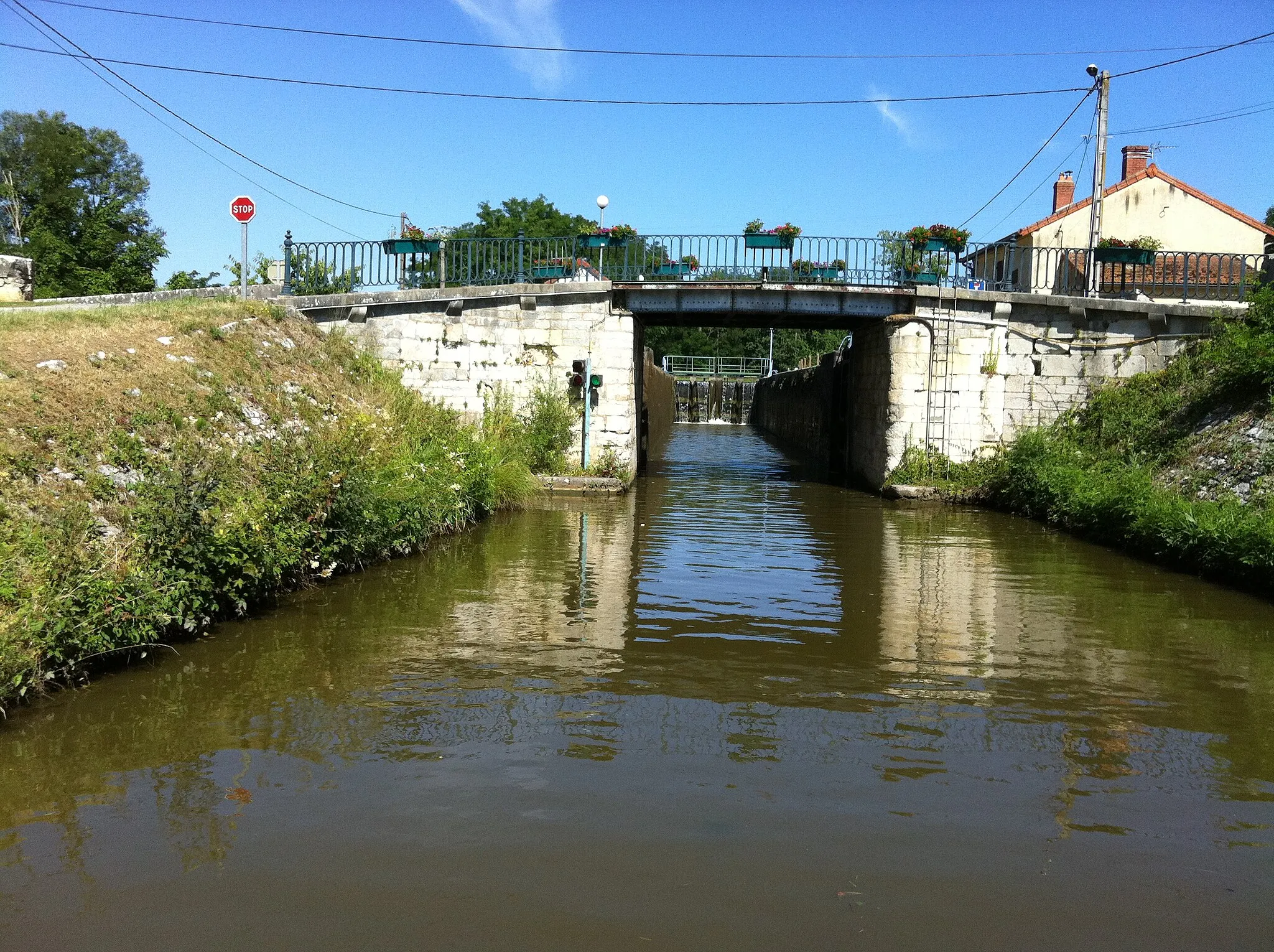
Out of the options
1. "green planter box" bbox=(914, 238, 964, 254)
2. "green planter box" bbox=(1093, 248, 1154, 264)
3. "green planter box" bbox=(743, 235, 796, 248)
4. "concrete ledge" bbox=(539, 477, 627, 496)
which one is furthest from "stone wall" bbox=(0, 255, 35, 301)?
"green planter box" bbox=(1093, 248, 1154, 264)

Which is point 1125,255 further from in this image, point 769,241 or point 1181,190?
point 1181,190

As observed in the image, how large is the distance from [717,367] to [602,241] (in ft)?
142

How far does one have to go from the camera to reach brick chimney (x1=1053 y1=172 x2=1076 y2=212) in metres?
39.8

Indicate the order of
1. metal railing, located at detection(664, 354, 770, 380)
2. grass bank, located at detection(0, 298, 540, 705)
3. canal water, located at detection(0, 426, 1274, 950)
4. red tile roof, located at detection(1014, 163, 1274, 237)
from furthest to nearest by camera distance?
metal railing, located at detection(664, 354, 770, 380), red tile roof, located at detection(1014, 163, 1274, 237), grass bank, located at detection(0, 298, 540, 705), canal water, located at detection(0, 426, 1274, 950)

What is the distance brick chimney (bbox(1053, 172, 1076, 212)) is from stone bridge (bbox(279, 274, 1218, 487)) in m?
25.2

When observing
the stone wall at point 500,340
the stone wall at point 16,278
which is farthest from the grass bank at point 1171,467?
the stone wall at point 16,278

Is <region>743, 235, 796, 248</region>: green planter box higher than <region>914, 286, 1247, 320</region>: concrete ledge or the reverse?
higher

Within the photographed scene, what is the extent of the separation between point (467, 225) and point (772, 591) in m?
63.8

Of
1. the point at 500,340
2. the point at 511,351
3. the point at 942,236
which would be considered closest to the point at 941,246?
the point at 942,236

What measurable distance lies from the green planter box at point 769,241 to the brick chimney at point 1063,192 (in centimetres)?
2661

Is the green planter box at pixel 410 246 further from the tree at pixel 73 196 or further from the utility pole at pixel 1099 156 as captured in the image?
the tree at pixel 73 196

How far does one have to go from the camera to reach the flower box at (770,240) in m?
17.9

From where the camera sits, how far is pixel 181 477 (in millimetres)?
7594

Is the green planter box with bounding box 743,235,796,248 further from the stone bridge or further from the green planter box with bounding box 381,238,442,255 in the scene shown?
the green planter box with bounding box 381,238,442,255
